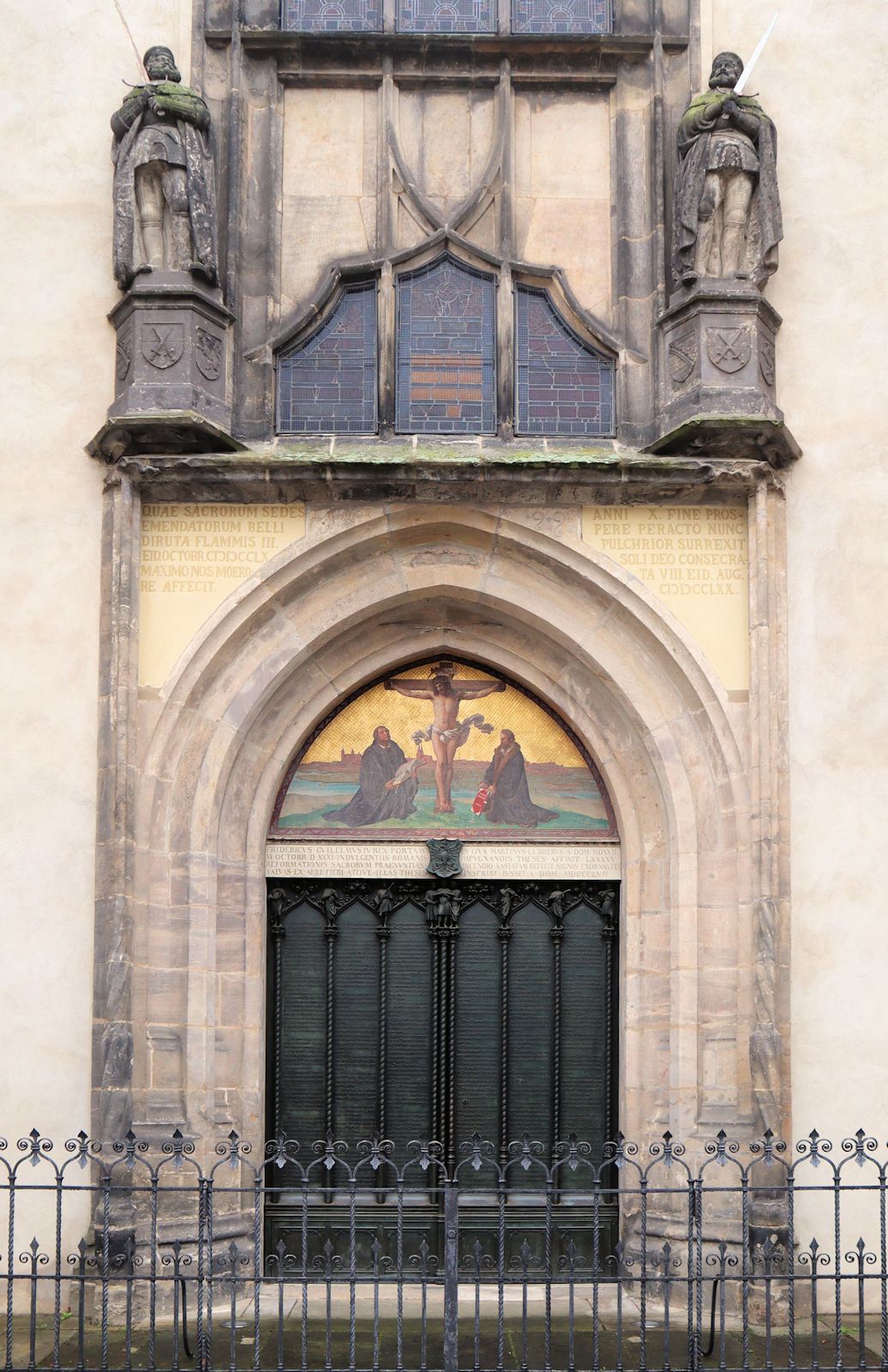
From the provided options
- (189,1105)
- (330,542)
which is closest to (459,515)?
(330,542)

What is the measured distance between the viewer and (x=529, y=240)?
10867 millimetres

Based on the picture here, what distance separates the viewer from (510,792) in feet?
36.3

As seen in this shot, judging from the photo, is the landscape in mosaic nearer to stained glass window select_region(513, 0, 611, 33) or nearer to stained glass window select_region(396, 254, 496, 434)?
stained glass window select_region(396, 254, 496, 434)

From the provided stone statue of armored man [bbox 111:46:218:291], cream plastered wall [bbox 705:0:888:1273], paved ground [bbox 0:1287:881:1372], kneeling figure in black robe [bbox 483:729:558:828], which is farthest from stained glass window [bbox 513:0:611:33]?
paved ground [bbox 0:1287:881:1372]

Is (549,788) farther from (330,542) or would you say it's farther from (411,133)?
(411,133)

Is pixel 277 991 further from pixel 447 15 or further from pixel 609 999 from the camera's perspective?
pixel 447 15

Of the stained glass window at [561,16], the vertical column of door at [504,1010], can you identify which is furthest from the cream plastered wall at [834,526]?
the vertical column of door at [504,1010]

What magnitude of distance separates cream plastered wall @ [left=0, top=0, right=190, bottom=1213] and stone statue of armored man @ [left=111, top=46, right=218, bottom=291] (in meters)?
0.29

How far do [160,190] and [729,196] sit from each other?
3354mm

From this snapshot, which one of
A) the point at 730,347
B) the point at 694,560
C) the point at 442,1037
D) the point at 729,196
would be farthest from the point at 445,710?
Answer: the point at 729,196

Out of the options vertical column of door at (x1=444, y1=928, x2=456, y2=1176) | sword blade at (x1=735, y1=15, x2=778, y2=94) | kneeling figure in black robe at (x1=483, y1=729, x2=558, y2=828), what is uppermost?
sword blade at (x1=735, y1=15, x2=778, y2=94)

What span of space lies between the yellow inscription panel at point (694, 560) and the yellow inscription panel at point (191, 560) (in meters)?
1.89

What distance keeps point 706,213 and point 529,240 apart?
1.14 m

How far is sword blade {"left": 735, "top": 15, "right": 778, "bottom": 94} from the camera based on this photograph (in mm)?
10523
